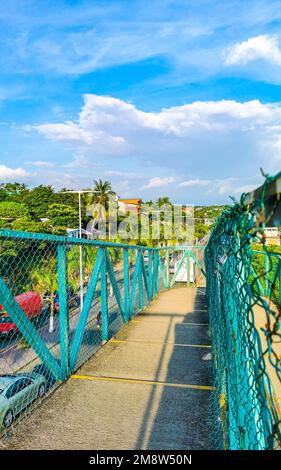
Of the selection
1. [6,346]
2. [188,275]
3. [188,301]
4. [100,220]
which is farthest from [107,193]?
[6,346]

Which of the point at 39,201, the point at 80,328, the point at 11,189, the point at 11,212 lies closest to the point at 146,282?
the point at 80,328

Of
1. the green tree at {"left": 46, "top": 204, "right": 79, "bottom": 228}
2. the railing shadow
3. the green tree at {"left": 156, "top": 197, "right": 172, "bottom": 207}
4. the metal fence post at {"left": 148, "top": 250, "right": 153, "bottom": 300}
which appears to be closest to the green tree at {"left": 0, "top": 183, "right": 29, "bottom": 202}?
the green tree at {"left": 46, "top": 204, "right": 79, "bottom": 228}

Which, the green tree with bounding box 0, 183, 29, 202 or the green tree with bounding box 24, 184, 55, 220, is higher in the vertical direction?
the green tree with bounding box 0, 183, 29, 202

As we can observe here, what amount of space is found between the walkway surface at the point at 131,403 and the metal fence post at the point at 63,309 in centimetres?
22

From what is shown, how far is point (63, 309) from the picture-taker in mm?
3924

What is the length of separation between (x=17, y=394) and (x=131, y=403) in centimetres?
108

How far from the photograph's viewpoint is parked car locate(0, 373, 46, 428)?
10.8ft

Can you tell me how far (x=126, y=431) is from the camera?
2924 mm

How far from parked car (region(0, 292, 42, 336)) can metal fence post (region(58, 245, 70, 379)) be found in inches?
12.1

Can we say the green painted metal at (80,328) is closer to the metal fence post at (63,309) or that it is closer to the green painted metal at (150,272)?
the metal fence post at (63,309)

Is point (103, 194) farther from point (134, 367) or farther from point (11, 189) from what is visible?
point (134, 367)

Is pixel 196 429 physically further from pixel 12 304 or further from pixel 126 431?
pixel 12 304

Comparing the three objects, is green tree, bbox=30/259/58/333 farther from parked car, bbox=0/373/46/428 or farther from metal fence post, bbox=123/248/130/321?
metal fence post, bbox=123/248/130/321

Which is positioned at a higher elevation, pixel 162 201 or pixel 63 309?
pixel 162 201
